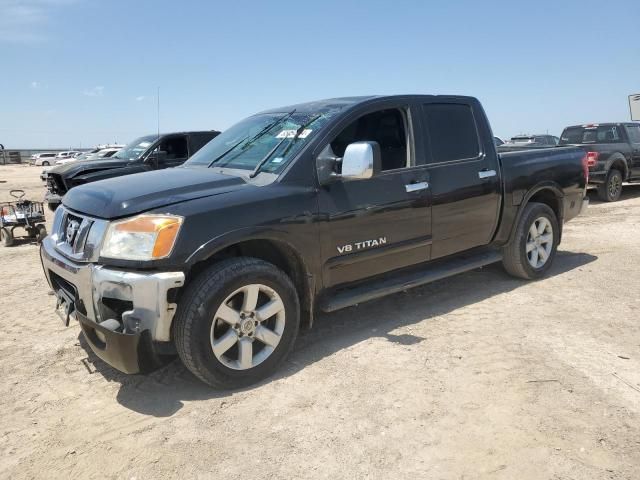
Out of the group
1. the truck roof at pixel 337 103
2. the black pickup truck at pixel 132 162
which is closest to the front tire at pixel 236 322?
the truck roof at pixel 337 103

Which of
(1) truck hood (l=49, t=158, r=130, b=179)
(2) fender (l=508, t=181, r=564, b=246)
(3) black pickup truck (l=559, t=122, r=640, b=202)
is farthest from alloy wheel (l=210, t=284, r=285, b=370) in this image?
(3) black pickup truck (l=559, t=122, r=640, b=202)

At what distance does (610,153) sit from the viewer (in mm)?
11828

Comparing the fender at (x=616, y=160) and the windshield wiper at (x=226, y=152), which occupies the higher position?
the fender at (x=616, y=160)

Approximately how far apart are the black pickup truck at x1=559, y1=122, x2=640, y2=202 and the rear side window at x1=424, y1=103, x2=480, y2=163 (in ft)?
27.1

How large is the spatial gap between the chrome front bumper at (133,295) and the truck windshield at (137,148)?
25.5 ft

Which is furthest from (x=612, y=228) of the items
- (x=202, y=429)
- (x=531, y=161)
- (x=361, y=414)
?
(x=202, y=429)

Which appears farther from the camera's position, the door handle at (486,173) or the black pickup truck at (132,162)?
the black pickup truck at (132,162)

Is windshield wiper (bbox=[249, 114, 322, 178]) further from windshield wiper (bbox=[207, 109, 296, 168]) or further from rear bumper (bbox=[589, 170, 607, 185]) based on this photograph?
rear bumper (bbox=[589, 170, 607, 185])

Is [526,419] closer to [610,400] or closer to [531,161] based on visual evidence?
[610,400]

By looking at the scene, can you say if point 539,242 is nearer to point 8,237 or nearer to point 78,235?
point 78,235

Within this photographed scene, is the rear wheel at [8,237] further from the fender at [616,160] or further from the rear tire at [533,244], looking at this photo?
the fender at [616,160]

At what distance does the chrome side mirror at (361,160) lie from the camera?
3439mm

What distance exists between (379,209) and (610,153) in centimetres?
1019

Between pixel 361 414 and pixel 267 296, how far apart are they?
950 millimetres
